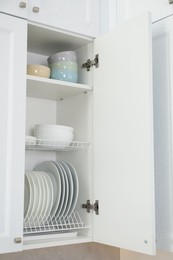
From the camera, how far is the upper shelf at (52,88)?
5.62ft

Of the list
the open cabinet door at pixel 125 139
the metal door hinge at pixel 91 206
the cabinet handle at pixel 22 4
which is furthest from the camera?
the metal door hinge at pixel 91 206

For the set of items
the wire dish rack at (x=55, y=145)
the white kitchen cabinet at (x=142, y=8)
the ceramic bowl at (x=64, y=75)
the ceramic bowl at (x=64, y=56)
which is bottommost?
the wire dish rack at (x=55, y=145)

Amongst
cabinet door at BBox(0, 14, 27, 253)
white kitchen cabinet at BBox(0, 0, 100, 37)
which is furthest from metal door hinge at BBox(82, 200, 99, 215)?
Result: white kitchen cabinet at BBox(0, 0, 100, 37)

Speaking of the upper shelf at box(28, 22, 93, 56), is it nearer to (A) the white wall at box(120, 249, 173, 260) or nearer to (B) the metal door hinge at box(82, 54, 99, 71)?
(B) the metal door hinge at box(82, 54, 99, 71)

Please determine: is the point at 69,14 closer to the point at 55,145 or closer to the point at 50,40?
the point at 50,40

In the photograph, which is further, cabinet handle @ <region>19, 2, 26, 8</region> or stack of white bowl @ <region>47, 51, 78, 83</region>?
stack of white bowl @ <region>47, 51, 78, 83</region>

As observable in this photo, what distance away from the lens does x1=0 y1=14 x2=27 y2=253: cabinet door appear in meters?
1.48

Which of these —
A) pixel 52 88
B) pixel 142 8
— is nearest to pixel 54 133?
pixel 52 88

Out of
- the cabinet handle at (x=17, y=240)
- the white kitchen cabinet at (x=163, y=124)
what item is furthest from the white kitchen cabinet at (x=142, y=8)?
the cabinet handle at (x=17, y=240)

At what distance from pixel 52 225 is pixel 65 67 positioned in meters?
0.67

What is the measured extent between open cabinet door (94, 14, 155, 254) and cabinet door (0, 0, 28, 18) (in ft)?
1.16

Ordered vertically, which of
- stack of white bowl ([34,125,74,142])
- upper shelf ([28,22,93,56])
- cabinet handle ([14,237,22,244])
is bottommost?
cabinet handle ([14,237,22,244])

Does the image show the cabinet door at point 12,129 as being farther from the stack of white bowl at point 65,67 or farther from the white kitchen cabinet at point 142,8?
the white kitchen cabinet at point 142,8

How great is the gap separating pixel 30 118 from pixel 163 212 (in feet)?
2.59
